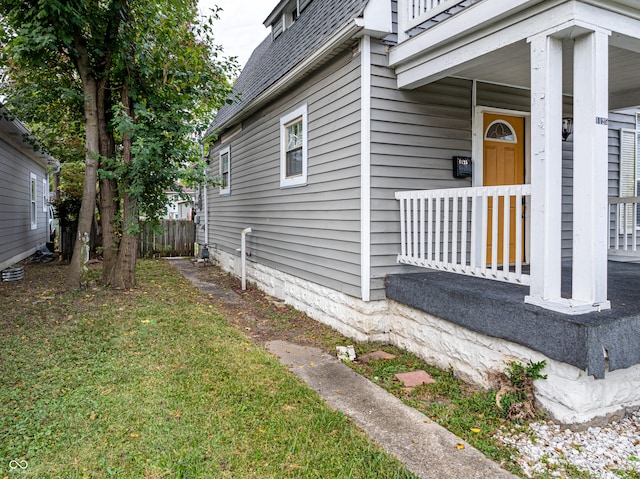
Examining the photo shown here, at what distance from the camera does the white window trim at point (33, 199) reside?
12.9m

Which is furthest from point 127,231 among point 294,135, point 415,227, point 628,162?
point 628,162

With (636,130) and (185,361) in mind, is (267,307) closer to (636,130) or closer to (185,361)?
(185,361)

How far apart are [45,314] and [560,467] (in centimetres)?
579

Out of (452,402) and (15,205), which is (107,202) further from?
(452,402)

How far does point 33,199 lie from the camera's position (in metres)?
13.4

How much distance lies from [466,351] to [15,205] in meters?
11.6

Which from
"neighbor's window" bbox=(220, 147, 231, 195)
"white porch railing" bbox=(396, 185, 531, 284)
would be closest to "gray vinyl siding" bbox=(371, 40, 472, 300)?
"white porch railing" bbox=(396, 185, 531, 284)

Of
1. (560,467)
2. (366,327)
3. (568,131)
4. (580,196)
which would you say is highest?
(568,131)

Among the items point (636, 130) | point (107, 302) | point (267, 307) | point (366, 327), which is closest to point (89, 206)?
point (107, 302)

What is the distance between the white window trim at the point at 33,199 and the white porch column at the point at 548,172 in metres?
14.1

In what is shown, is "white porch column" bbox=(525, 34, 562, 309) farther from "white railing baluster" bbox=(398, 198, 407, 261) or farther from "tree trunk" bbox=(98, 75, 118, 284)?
"tree trunk" bbox=(98, 75, 118, 284)

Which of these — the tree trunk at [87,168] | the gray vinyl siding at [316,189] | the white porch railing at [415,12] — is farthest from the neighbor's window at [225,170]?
the white porch railing at [415,12]

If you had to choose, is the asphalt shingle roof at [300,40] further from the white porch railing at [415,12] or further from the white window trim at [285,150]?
the white window trim at [285,150]

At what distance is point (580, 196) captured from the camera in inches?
117
